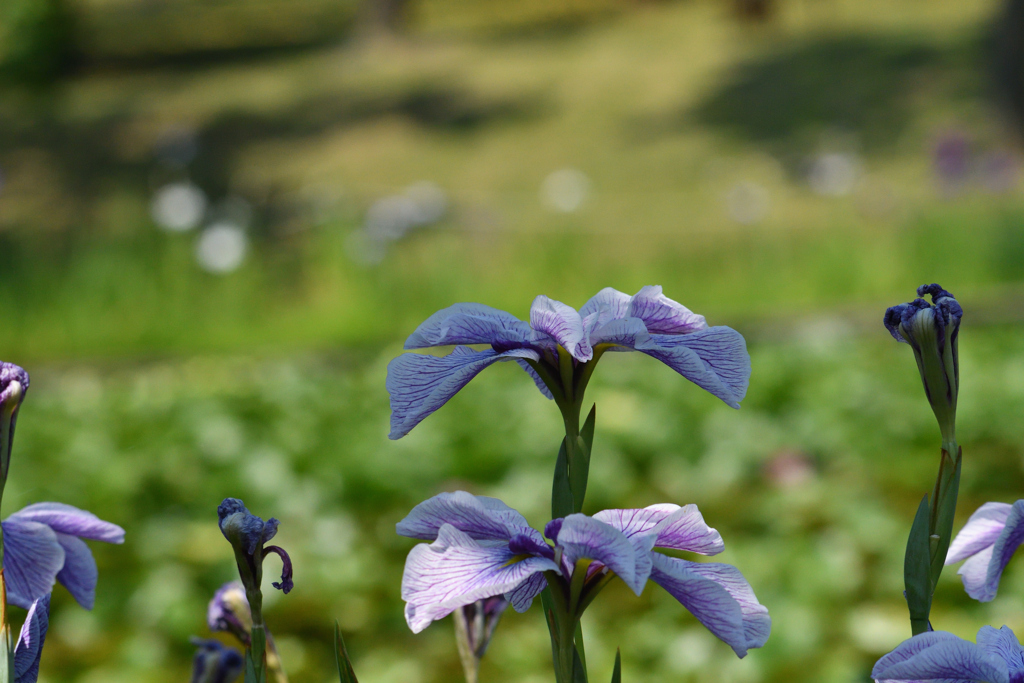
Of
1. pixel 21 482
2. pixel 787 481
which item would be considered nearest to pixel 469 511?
pixel 787 481

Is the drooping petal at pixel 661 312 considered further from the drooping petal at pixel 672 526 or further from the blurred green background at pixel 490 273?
the blurred green background at pixel 490 273

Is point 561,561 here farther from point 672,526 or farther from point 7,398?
point 7,398

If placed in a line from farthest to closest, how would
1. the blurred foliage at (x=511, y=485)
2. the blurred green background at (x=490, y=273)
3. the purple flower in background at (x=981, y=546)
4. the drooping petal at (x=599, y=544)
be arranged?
1. the blurred green background at (x=490, y=273)
2. the blurred foliage at (x=511, y=485)
3. the purple flower in background at (x=981, y=546)
4. the drooping petal at (x=599, y=544)

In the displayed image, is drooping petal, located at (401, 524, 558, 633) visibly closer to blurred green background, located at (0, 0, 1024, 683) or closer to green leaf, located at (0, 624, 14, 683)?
green leaf, located at (0, 624, 14, 683)

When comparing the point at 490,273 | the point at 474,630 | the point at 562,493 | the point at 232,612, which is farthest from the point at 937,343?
the point at 490,273

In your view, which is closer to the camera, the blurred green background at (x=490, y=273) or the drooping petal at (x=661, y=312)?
the drooping petal at (x=661, y=312)

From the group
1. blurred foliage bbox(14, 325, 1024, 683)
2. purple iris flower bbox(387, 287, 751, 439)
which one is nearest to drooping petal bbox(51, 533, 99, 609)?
purple iris flower bbox(387, 287, 751, 439)

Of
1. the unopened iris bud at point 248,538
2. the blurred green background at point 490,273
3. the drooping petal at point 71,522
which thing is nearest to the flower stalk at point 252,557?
the unopened iris bud at point 248,538
